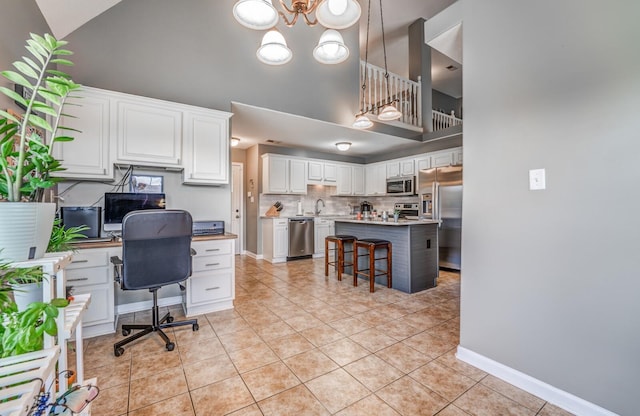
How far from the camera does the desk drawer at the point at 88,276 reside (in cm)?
236

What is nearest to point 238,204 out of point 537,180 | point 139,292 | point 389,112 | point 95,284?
point 139,292

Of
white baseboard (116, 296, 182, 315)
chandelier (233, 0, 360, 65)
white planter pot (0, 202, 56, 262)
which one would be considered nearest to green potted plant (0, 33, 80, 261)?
white planter pot (0, 202, 56, 262)

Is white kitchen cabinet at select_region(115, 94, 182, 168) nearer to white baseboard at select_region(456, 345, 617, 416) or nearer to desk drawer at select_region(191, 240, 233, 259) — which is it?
desk drawer at select_region(191, 240, 233, 259)

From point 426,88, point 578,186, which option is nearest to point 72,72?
point 578,186

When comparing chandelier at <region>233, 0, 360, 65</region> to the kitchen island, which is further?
the kitchen island

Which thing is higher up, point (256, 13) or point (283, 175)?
point (256, 13)

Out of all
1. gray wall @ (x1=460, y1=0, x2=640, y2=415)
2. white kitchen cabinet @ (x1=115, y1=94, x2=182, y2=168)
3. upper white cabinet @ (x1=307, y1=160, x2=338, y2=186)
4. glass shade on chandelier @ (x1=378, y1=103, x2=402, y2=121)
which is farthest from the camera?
upper white cabinet @ (x1=307, y1=160, x2=338, y2=186)

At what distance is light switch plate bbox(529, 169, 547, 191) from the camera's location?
1657 millimetres

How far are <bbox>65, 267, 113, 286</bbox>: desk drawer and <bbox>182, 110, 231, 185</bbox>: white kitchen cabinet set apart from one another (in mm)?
1164

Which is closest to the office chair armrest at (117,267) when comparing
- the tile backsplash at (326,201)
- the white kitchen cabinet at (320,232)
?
the tile backsplash at (326,201)

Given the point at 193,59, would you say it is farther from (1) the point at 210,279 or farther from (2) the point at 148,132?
(1) the point at 210,279

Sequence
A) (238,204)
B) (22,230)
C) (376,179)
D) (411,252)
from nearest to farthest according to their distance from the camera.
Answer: (22,230), (411,252), (238,204), (376,179)

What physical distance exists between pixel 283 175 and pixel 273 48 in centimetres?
378

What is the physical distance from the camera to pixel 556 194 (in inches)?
63.1
